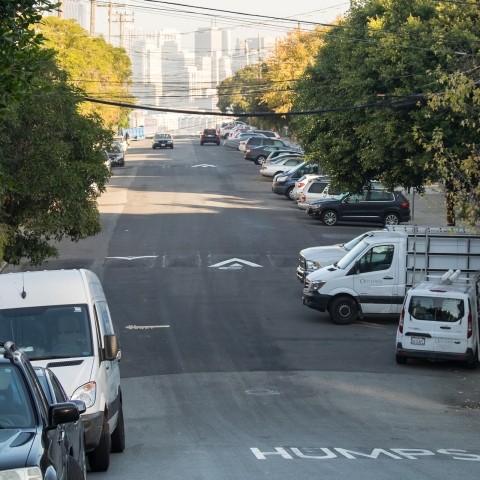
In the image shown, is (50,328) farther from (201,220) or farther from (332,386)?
(201,220)

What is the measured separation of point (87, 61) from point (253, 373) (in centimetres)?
5604

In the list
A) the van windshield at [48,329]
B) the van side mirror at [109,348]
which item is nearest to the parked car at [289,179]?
the van windshield at [48,329]

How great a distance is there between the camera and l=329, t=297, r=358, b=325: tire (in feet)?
90.8

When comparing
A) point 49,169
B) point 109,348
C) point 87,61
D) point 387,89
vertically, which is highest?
point 87,61

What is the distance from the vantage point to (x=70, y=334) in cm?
1320

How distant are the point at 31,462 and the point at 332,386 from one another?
1437 cm

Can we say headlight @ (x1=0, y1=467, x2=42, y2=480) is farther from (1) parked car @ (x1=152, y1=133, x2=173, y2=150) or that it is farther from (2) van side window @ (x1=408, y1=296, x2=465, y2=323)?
(1) parked car @ (x1=152, y1=133, x2=173, y2=150)

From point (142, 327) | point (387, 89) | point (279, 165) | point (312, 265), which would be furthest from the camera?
point (279, 165)

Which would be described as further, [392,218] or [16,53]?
[392,218]

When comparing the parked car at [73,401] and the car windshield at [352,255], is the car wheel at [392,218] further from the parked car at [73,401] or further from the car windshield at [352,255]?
the parked car at [73,401]

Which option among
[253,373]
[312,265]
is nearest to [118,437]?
[253,373]

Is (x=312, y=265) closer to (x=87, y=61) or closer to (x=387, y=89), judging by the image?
(x=387, y=89)

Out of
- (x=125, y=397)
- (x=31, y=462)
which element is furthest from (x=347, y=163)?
(x=31, y=462)

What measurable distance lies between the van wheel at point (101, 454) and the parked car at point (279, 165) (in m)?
50.6
